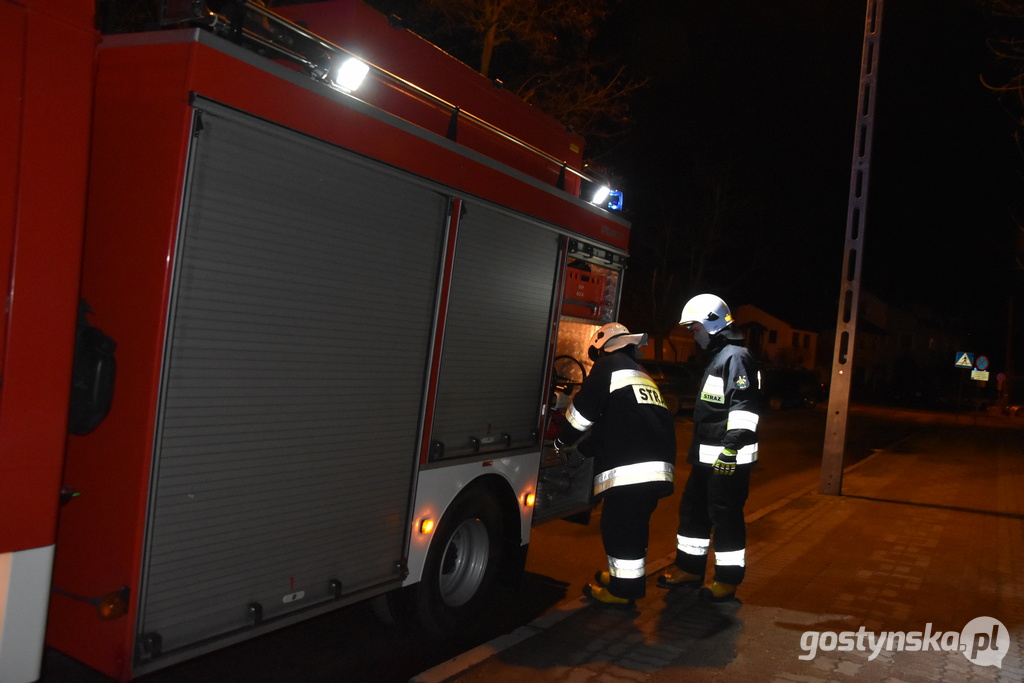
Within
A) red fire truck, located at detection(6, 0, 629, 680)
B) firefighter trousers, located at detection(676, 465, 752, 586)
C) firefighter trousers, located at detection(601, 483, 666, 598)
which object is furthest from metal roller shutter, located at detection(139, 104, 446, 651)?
firefighter trousers, located at detection(676, 465, 752, 586)

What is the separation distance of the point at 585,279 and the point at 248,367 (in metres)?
3.21

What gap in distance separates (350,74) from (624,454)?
2.64 m

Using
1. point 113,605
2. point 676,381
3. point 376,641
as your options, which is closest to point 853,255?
point 376,641

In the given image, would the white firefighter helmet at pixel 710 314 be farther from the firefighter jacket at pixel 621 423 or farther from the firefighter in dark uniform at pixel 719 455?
the firefighter jacket at pixel 621 423

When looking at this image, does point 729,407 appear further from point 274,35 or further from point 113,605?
point 113,605

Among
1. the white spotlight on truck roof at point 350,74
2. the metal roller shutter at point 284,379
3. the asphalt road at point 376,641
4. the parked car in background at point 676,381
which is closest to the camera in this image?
the metal roller shutter at point 284,379

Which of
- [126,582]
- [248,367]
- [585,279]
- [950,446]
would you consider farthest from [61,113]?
[950,446]

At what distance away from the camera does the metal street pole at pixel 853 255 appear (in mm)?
10180

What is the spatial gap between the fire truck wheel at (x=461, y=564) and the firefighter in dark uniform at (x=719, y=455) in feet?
4.81

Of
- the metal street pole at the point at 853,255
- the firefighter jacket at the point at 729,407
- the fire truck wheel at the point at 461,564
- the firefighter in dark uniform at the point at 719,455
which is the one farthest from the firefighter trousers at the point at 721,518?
the metal street pole at the point at 853,255

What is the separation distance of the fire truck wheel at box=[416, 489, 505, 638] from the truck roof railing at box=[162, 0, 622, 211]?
2.05m

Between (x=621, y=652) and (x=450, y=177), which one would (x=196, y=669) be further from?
(x=450, y=177)

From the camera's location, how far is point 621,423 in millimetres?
4852

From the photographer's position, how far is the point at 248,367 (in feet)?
9.97
